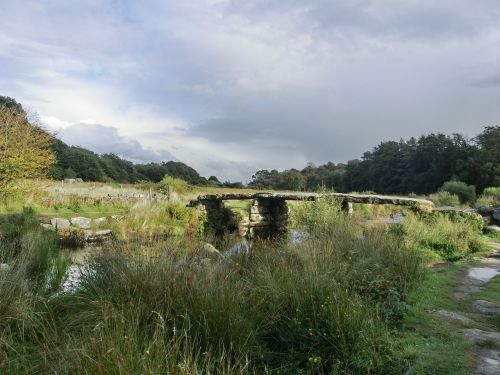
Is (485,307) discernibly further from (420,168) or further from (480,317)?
(420,168)

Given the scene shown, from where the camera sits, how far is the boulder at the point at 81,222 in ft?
51.5

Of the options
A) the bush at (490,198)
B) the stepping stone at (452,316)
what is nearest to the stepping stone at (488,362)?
the stepping stone at (452,316)

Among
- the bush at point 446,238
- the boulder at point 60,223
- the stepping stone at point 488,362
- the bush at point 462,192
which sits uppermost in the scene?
the bush at point 462,192

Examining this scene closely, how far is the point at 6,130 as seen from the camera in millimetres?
15922

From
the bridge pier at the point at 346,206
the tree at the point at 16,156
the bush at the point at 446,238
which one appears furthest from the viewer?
the tree at the point at 16,156

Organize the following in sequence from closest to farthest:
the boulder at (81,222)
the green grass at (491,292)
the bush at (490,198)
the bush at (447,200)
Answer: the green grass at (491,292), the boulder at (81,222), the bush at (490,198), the bush at (447,200)

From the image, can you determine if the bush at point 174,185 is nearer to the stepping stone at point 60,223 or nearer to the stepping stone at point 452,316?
the stepping stone at point 60,223

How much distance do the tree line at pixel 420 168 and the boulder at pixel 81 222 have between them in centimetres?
1750

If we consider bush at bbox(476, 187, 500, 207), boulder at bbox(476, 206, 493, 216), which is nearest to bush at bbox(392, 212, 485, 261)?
boulder at bbox(476, 206, 493, 216)

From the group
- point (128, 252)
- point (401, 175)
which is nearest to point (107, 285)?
point (128, 252)

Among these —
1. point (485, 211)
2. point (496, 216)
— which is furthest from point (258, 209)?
point (496, 216)

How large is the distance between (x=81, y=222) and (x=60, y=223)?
0.79 meters

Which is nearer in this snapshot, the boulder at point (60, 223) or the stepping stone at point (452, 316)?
the stepping stone at point (452, 316)

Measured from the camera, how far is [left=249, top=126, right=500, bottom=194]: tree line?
36.2 metres
